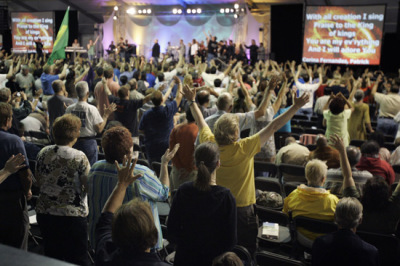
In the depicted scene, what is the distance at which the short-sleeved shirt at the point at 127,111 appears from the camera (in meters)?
6.03

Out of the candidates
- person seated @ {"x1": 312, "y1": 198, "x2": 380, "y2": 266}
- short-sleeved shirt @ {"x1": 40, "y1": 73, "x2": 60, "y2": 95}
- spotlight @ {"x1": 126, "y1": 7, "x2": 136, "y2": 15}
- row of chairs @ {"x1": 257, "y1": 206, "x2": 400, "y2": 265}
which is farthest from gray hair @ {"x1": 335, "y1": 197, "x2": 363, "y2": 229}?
spotlight @ {"x1": 126, "y1": 7, "x2": 136, "y2": 15}

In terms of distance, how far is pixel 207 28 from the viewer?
73.4ft

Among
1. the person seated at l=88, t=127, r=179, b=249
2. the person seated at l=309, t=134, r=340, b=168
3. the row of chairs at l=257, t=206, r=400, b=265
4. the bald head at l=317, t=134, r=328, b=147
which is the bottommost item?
the row of chairs at l=257, t=206, r=400, b=265

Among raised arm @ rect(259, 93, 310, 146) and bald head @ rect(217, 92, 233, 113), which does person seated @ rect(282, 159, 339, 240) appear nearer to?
raised arm @ rect(259, 93, 310, 146)

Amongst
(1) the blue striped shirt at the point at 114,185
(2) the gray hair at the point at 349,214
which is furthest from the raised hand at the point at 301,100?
(1) the blue striped shirt at the point at 114,185

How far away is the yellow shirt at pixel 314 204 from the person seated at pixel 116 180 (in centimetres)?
140

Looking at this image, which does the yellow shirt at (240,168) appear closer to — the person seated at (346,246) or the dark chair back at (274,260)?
the dark chair back at (274,260)

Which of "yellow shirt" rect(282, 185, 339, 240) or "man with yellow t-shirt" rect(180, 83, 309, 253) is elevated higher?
"man with yellow t-shirt" rect(180, 83, 309, 253)

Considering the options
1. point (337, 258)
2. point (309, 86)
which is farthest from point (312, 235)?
point (309, 86)

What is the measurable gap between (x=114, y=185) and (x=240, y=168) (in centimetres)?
94

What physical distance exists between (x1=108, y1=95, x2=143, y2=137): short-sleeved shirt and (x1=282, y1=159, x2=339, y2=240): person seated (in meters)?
3.09

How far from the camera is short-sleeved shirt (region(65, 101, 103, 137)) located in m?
4.80

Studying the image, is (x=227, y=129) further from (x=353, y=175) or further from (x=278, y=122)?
(x=353, y=175)

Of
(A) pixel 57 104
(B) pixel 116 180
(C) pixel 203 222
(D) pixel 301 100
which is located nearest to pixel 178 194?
(C) pixel 203 222
